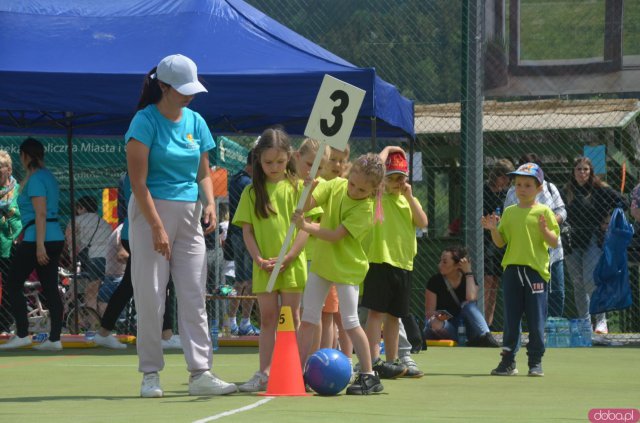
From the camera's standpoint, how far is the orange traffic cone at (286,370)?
23.9ft

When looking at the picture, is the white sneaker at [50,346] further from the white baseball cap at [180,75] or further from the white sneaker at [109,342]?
the white baseball cap at [180,75]

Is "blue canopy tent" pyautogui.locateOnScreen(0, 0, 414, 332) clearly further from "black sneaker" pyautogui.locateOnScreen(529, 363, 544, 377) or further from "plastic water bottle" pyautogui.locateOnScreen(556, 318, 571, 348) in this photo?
"black sneaker" pyautogui.locateOnScreen(529, 363, 544, 377)

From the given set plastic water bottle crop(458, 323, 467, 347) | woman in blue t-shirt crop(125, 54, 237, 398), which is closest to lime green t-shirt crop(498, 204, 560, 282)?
woman in blue t-shirt crop(125, 54, 237, 398)

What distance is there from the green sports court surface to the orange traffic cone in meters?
0.12

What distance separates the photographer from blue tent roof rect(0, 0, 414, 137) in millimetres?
11602

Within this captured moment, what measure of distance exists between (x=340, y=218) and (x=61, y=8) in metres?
5.93

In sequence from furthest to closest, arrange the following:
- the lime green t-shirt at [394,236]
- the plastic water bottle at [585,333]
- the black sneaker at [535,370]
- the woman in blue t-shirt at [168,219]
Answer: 1. the plastic water bottle at [585,333]
2. the black sneaker at [535,370]
3. the lime green t-shirt at [394,236]
4. the woman in blue t-shirt at [168,219]

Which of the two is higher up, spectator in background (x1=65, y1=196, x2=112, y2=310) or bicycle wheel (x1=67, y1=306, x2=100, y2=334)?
spectator in background (x1=65, y1=196, x2=112, y2=310)

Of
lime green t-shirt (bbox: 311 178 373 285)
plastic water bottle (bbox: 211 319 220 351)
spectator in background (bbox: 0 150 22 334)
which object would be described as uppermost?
spectator in background (bbox: 0 150 22 334)

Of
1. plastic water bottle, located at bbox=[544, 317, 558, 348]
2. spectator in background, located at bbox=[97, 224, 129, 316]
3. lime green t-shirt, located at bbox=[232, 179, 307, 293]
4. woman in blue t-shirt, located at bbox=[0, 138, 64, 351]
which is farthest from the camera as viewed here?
spectator in background, located at bbox=[97, 224, 129, 316]

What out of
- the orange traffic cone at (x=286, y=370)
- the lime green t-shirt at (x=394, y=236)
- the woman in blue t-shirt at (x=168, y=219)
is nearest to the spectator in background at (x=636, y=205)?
the lime green t-shirt at (x=394, y=236)

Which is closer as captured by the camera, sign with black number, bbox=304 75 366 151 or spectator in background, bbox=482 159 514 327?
sign with black number, bbox=304 75 366 151

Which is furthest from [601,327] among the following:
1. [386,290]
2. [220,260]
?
[386,290]

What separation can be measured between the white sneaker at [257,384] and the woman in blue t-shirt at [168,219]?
253 millimetres
